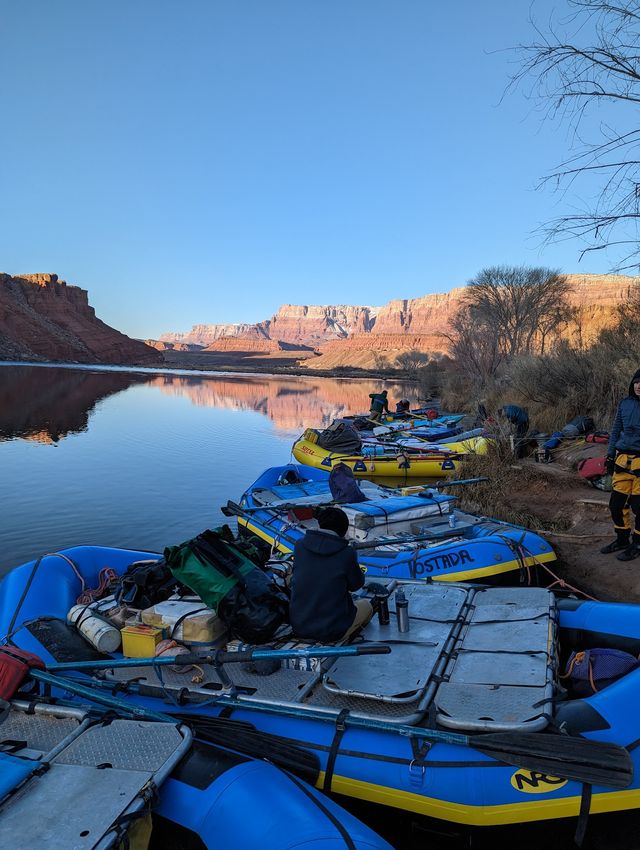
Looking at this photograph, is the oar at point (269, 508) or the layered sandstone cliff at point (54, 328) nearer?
the oar at point (269, 508)

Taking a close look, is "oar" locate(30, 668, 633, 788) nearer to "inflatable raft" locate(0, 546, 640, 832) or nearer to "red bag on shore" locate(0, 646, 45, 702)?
"inflatable raft" locate(0, 546, 640, 832)

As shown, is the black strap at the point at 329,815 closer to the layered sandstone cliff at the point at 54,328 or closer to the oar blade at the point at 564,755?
the oar blade at the point at 564,755

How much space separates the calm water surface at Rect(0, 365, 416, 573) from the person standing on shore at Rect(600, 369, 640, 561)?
293 inches

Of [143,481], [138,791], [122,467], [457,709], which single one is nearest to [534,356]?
[143,481]

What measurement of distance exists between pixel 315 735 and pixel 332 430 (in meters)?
11.8

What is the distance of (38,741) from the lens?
11.6ft

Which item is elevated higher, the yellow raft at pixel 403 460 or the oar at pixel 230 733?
the yellow raft at pixel 403 460

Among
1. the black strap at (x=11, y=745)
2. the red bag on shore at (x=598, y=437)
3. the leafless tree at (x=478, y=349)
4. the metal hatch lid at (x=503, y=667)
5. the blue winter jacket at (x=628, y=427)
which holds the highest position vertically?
the leafless tree at (x=478, y=349)

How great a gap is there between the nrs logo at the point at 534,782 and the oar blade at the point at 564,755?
0.07 meters

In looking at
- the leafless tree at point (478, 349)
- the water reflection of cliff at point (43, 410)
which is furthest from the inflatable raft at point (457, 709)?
the leafless tree at point (478, 349)

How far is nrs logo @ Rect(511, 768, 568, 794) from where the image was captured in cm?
325

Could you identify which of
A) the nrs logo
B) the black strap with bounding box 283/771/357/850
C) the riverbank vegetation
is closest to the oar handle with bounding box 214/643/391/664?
the black strap with bounding box 283/771/357/850

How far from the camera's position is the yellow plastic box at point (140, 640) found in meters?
4.63

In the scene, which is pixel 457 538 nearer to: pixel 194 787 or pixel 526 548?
pixel 526 548
